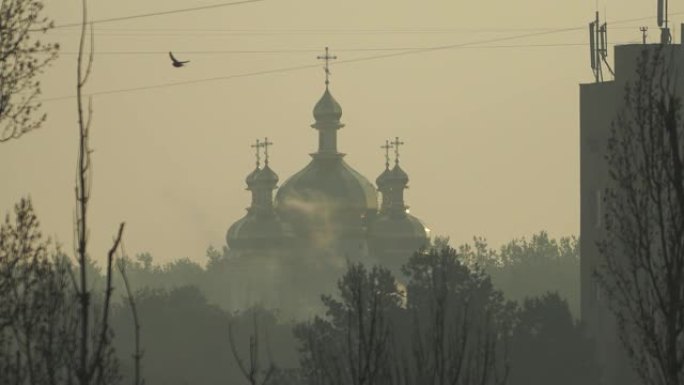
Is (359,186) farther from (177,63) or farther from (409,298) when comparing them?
(177,63)

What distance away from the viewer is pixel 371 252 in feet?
411

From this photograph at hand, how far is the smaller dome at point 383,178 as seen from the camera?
415 feet

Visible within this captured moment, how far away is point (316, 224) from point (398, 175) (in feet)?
14.9

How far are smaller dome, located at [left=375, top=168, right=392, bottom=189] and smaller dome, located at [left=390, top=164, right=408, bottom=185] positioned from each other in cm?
15

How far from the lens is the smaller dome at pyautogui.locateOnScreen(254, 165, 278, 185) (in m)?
126

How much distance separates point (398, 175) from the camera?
12681 centimetres

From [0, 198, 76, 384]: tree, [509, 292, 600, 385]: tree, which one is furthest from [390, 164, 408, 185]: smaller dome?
[0, 198, 76, 384]: tree

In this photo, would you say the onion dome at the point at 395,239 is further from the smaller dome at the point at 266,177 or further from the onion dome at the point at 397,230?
the smaller dome at the point at 266,177

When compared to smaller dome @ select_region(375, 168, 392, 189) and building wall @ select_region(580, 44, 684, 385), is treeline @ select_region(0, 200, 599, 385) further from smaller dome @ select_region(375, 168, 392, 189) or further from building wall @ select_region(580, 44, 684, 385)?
smaller dome @ select_region(375, 168, 392, 189)

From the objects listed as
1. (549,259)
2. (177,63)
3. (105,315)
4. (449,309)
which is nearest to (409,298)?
(449,309)

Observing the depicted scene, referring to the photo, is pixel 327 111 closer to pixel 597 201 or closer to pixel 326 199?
pixel 326 199

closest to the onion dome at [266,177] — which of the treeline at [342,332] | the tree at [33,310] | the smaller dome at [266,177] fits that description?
the smaller dome at [266,177]

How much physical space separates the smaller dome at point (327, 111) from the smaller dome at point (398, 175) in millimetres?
3551

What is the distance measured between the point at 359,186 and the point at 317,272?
4.71m
